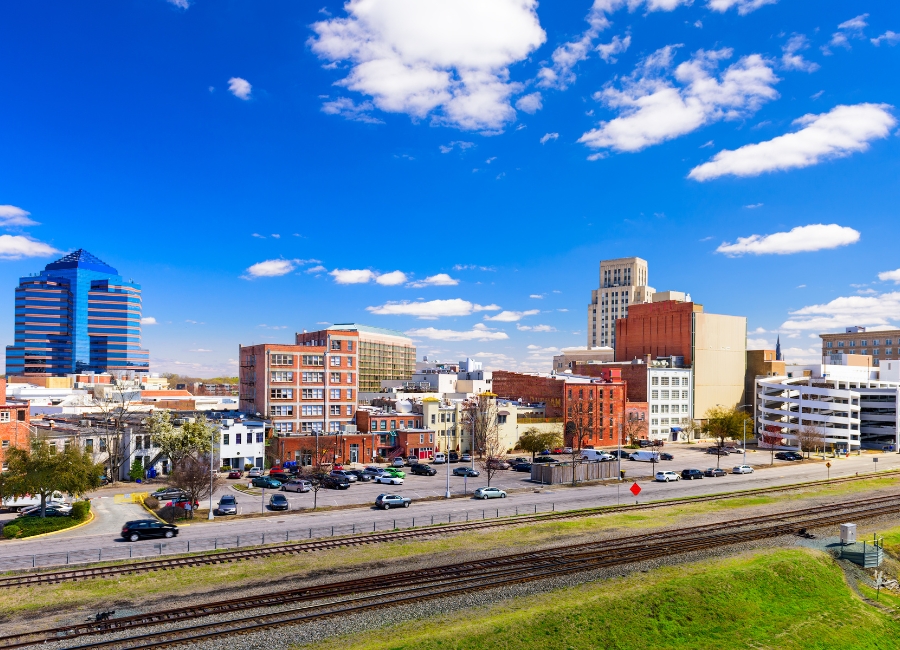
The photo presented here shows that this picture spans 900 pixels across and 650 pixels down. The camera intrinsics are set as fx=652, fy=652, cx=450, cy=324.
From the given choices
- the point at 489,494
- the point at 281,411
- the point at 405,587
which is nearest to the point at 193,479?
the point at 405,587

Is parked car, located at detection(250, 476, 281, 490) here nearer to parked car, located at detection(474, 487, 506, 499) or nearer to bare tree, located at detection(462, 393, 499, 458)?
parked car, located at detection(474, 487, 506, 499)

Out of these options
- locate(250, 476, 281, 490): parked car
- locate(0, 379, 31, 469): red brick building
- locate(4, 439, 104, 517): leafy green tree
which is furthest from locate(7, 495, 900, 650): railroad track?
locate(0, 379, 31, 469): red brick building

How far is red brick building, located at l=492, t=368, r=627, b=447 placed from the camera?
111750 millimetres

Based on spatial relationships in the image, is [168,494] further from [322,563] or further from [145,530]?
[322,563]

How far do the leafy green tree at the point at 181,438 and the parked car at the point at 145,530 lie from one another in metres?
24.2

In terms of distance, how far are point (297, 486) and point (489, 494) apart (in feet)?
65.3

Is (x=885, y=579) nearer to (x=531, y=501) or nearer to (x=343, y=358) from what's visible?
(x=531, y=501)

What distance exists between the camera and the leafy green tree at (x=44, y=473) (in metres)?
50.7

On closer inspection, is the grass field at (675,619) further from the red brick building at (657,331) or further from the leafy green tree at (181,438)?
the red brick building at (657,331)

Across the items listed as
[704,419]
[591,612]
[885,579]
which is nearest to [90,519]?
[591,612]

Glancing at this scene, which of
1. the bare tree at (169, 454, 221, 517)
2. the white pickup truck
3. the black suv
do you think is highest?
the bare tree at (169, 454, 221, 517)

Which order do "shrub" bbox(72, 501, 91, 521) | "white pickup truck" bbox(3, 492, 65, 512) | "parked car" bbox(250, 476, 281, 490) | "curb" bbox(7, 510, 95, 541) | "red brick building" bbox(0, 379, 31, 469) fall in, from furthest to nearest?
"parked car" bbox(250, 476, 281, 490), "red brick building" bbox(0, 379, 31, 469), "white pickup truck" bbox(3, 492, 65, 512), "shrub" bbox(72, 501, 91, 521), "curb" bbox(7, 510, 95, 541)

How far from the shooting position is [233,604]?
32.9 meters

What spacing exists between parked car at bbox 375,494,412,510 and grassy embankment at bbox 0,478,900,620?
12.2 meters
